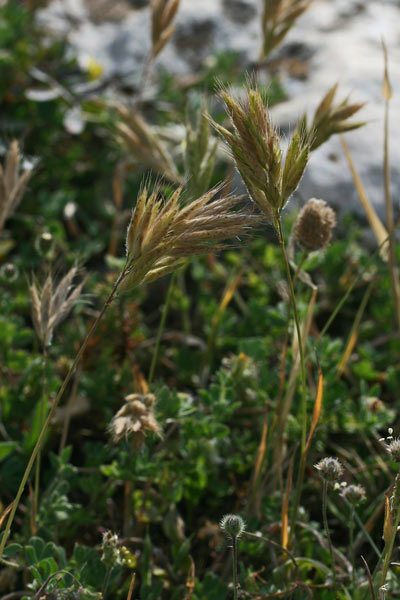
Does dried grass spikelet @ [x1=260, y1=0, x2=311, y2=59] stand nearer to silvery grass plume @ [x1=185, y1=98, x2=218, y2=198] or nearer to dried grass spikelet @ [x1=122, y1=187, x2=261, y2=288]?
silvery grass plume @ [x1=185, y1=98, x2=218, y2=198]

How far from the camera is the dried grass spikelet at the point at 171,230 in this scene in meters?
1.36

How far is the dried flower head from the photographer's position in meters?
1.86

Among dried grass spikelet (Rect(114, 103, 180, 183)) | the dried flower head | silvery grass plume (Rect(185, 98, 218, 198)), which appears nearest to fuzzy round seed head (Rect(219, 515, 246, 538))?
the dried flower head

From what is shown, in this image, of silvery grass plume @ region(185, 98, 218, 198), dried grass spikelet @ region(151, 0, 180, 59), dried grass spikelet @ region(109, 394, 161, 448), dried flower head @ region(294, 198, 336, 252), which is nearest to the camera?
dried grass spikelet @ region(109, 394, 161, 448)

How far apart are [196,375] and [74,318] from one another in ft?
1.85

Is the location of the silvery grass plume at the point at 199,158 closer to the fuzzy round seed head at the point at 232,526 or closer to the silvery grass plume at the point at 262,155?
the silvery grass plume at the point at 262,155

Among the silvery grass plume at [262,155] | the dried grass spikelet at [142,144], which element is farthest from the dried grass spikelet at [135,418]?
the dried grass spikelet at [142,144]

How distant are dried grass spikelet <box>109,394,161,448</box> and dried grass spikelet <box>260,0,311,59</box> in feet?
4.61

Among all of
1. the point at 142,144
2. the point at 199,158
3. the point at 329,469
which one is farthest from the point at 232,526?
the point at 142,144

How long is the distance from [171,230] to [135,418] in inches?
22.3

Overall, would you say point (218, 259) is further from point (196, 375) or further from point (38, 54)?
point (38, 54)

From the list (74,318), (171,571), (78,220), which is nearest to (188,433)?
(171,571)

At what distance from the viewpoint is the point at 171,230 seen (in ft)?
4.52

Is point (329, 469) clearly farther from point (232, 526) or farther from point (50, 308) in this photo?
point (50, 308)
